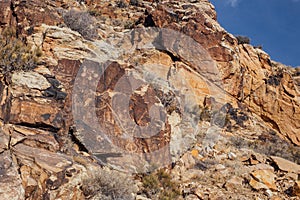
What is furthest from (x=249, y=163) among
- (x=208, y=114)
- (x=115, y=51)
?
(x=115, y=51)

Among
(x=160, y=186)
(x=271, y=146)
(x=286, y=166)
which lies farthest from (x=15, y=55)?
(x=271, y=146)

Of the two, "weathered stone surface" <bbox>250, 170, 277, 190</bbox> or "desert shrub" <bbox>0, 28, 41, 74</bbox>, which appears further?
"weathered stone surface" <bbox>250, 170, 277, 190</bbox>

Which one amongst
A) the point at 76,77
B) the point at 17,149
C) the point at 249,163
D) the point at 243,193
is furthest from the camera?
the point at 249,163

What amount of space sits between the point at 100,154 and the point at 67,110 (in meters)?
1.35

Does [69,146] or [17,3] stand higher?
[17,3]

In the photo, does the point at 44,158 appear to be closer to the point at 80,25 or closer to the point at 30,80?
the point at 30,80

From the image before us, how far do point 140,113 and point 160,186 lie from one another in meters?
1.97

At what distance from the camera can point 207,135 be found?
35.1 ft

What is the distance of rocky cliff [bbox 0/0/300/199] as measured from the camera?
6.26 metres

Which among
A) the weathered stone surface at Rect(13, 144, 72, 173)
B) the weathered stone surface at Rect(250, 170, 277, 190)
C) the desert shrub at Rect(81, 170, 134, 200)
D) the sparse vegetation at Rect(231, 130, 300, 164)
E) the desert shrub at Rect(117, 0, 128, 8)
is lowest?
the desert shrub at Rect(81, 170, 134, 200)

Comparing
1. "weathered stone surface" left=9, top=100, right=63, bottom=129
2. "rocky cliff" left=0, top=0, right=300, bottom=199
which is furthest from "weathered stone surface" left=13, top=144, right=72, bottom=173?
"weathered stone surface" left=9, top=100, right=63, bottom=129

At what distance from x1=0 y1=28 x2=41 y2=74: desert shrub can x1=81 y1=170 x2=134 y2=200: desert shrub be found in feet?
11.1

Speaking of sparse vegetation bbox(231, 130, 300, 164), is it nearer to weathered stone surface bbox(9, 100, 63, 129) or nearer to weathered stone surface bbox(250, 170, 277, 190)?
weathered stone surface bbox(250, 170, 277, 190)

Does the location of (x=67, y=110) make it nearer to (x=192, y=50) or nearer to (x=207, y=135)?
(x=207, y=135)
